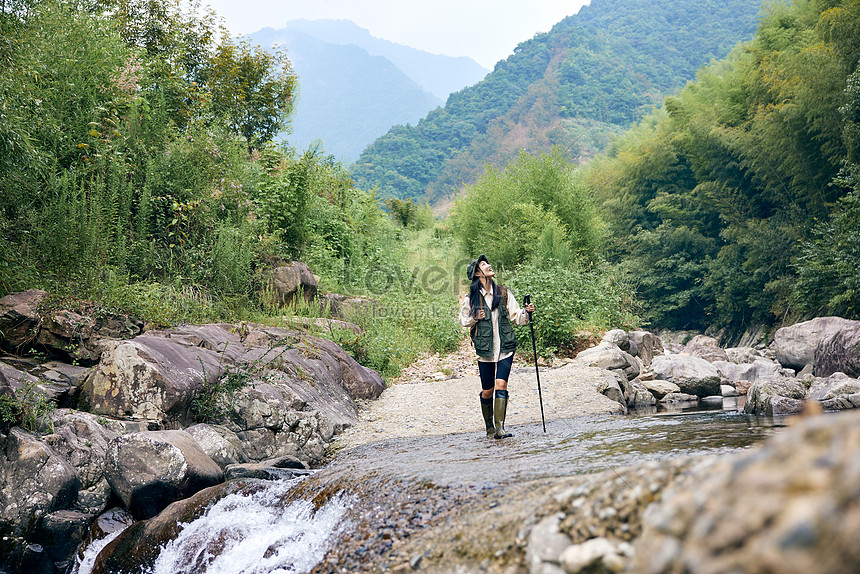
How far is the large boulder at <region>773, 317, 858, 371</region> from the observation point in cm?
1325

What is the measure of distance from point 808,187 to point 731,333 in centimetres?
699

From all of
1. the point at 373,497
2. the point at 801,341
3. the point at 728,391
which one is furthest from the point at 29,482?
the point at 801,341

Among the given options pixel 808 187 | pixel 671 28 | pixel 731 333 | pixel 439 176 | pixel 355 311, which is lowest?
pixel 731 333

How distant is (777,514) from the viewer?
3.63ft

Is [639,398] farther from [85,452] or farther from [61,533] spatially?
[61,533]

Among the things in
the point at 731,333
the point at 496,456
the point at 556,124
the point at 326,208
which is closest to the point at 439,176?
the point at 556,124

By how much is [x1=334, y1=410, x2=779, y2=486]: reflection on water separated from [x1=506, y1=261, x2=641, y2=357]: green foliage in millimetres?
4728

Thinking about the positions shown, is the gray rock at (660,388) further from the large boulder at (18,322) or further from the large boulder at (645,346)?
the large boulder at (18,322)

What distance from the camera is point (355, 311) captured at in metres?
11.6

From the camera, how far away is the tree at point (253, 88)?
15.7m

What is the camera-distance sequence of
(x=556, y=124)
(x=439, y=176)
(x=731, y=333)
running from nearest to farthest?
1. (x=731, y=333)
2. (x=556, y=124)
3. (x=439, y=176)

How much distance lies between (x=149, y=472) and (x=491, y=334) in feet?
10.9

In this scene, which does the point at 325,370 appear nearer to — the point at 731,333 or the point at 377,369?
the point at 377,369

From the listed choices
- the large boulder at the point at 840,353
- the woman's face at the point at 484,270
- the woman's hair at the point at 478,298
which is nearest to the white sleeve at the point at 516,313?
the woman's hair at the point at 478,298
